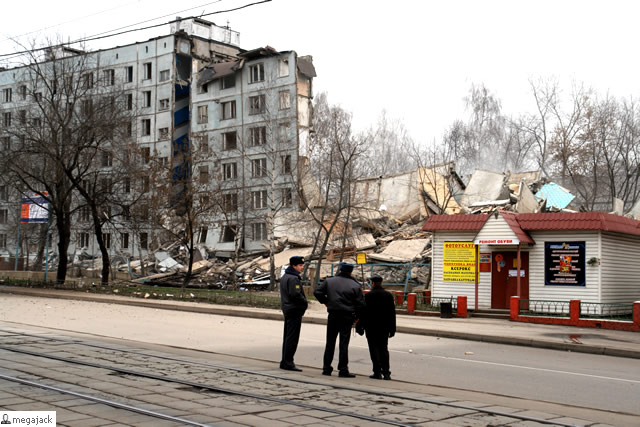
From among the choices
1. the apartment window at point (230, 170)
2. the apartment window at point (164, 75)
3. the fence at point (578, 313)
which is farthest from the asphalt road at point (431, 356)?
the apartment window at point (164, 75)

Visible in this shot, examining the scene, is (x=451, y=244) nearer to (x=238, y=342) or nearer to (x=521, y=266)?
(x=521, y=266)

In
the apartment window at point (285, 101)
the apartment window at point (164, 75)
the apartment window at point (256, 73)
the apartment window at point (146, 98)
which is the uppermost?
the apartment window at point (164, 75)

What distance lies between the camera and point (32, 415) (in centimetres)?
702

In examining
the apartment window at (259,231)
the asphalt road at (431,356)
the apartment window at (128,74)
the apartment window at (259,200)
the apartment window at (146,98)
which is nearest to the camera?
the asphalt road at (431,356)

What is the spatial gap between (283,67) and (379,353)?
176 ft

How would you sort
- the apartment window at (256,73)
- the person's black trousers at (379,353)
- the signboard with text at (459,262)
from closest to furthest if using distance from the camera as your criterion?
the person's black trousers at (379,353) → the signboard with text at (459,262) → the apartment window at (256,73)

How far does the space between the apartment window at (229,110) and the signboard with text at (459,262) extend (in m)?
41.5

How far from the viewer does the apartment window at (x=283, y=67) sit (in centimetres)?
6191

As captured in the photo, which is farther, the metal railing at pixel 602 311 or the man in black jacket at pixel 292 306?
the metal railing at pixel 602 311

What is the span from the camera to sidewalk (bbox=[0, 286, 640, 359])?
16844mm

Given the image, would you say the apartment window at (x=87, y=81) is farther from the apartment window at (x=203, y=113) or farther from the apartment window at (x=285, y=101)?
the apartment window at (x=203, y=113)

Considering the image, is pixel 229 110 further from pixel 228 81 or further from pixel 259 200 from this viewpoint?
pixel 259 200

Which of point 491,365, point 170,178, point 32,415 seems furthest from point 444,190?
point 32,415

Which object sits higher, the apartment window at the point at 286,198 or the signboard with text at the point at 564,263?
the apartment window at the point at 286,198
